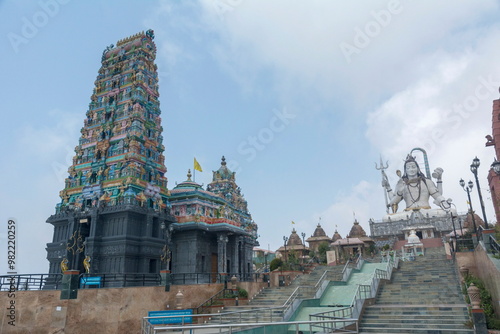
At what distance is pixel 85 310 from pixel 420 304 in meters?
16.6

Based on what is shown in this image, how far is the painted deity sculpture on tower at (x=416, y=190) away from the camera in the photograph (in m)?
56.3

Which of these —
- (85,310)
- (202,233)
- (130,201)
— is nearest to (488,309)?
(85,310)

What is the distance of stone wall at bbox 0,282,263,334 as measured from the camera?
16172mm

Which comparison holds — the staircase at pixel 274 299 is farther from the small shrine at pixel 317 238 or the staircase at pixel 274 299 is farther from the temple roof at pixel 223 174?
the small shrine at pixel 317 238

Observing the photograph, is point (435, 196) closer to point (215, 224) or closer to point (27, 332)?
point (215, 224)

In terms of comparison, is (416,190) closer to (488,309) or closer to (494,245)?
(494,245)

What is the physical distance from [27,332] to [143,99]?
947 inches

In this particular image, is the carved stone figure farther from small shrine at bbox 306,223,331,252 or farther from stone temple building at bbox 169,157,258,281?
stone temple building at bbox 169,157,258,281

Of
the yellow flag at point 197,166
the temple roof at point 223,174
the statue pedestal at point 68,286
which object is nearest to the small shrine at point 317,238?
the temple roof at point 223,174

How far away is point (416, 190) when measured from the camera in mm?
58250

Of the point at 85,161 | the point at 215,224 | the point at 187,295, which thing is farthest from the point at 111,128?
the point at 187,295

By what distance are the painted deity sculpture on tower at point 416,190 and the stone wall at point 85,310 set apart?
4728 cm

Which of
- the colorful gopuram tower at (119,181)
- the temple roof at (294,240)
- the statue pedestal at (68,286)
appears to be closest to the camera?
the statue pedestal at (68,286)

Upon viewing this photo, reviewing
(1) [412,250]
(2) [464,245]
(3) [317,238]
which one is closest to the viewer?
(2) [464,245]
